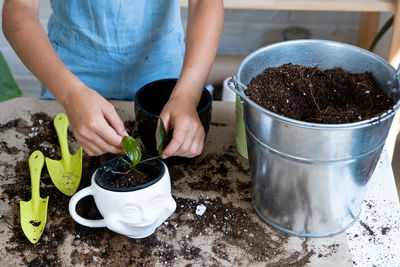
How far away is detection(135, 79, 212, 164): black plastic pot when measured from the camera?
71cm

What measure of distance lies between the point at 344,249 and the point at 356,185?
0.33 ft

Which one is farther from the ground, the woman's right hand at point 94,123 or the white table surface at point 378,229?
the woman's right hand at point 94,123

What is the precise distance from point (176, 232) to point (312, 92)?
12.0 inches

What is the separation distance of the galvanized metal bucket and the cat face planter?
0.15 metres

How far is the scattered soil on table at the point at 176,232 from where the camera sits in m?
0.62

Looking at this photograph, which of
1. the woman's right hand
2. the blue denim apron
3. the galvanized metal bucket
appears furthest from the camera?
the blue denim apron

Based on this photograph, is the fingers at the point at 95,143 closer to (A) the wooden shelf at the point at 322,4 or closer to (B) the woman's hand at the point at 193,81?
(B) the woman's hand at the point at 193,81

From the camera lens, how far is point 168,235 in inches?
25.8

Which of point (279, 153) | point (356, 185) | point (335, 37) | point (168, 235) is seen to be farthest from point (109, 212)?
point (335, 37)

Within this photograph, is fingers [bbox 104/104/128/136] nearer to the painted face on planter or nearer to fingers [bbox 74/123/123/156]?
fingers [bbox 74/123/123/156]

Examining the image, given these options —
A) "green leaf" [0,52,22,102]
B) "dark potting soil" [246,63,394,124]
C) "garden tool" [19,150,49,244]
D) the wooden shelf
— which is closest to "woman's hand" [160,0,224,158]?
"dark potting soil" [246,63,394,124]

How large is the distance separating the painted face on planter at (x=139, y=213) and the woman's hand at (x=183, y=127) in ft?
0.27

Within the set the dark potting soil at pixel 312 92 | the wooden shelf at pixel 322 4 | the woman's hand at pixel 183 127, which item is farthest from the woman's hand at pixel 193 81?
the wooden shelf at pixel 322 4

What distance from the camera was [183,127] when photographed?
652mm
